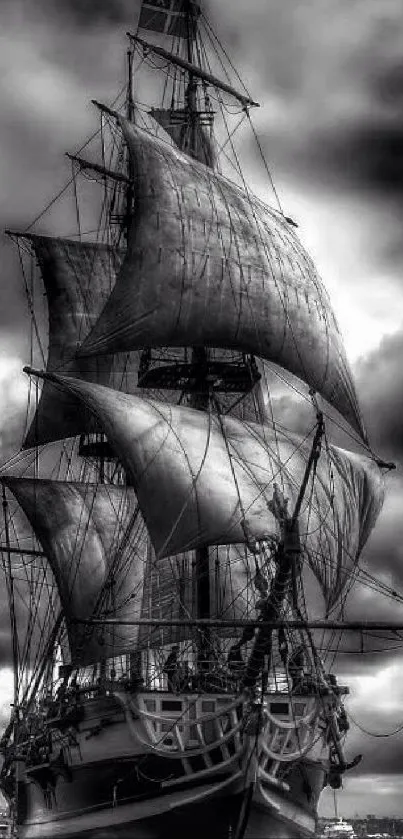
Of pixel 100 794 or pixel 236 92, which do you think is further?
pixel 236 92

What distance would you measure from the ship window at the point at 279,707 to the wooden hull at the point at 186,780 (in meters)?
1.07

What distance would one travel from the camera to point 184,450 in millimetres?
54938

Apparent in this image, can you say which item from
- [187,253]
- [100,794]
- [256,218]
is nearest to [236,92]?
[256,218]

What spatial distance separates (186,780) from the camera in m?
45.4

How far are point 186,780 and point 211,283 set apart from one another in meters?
21.9

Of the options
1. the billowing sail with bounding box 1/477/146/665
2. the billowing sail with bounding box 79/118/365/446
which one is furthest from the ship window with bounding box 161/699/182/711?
the billowing sail with bounding box 79/118/365/446

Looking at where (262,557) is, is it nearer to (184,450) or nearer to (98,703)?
(184,450)

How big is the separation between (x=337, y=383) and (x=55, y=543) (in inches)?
595

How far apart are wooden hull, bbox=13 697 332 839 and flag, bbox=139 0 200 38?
3243cm

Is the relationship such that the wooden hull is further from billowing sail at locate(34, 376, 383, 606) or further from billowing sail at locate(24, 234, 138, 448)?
billowing sail at locate(24, 234, 138, 448)

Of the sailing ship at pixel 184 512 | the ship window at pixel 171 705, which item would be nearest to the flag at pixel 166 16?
the sailing ship at pixel 184 512

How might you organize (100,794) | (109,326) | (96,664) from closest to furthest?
(100,794) < (109,326) < (96,664)

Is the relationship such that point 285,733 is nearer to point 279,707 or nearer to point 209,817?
point 279,707

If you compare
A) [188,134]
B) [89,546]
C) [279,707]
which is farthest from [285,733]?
[188,134]
